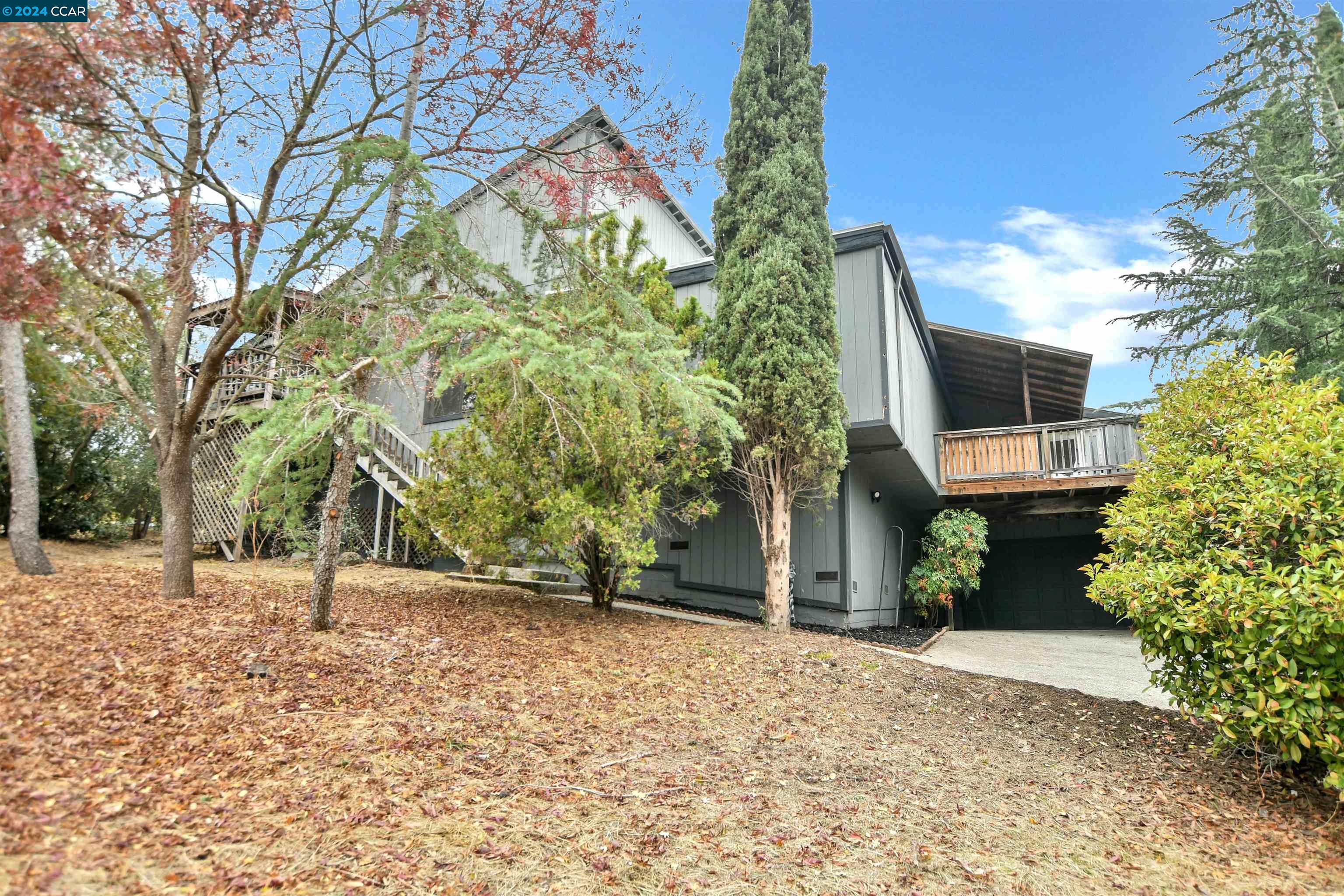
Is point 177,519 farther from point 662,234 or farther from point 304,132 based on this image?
point 662,234

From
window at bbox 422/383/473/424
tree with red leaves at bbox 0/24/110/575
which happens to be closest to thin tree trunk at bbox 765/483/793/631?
window at bbox 422/383/473/424

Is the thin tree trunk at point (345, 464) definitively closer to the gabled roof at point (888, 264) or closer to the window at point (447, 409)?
the gabled roof at point (888, 264)

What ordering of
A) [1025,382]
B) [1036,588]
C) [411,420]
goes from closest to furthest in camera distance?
[1025,382] < [411,420] < [1036,588]

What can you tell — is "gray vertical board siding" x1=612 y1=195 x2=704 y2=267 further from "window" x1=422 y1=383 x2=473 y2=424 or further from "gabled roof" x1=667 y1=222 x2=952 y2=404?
"window" x1=422 y1=383 x2=473 y2=424

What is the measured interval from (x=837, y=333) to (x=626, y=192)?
3609 millimetres

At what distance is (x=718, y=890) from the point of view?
8.55 feet

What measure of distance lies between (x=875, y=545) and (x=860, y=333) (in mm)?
3670

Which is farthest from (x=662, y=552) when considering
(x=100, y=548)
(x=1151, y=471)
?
(x=100, y=548)

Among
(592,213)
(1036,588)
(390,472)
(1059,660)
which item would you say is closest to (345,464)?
(592,213)

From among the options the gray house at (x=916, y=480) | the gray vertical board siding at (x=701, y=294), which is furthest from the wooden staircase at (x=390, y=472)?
the gray vertical board siding at (x=701, y=294)

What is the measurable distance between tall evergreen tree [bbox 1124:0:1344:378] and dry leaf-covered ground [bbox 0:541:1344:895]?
9.55 metres

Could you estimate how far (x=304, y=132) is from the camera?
5379 mm

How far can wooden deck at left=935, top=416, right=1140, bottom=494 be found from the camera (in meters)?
11.0

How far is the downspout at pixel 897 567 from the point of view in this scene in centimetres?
1093
